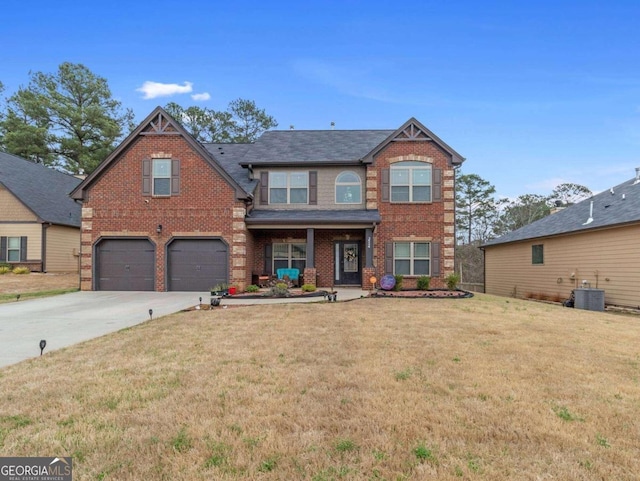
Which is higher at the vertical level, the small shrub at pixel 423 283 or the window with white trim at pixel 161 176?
the window with white trim at pixel 161 176

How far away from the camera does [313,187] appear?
17.3m

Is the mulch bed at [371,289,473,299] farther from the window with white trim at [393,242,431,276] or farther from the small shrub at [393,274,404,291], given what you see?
the window with white trim at [393,242,431,276]

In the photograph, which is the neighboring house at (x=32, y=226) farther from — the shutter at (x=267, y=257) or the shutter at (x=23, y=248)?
the shutter at (x=267, y=257)

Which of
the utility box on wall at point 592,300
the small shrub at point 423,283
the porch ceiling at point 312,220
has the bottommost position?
the utility box on wall at point 592,300

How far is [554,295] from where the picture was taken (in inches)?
674

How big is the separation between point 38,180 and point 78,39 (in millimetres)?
10969

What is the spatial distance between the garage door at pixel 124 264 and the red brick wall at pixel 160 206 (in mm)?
376

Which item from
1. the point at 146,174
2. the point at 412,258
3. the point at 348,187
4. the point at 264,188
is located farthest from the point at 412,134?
the point at 146,174

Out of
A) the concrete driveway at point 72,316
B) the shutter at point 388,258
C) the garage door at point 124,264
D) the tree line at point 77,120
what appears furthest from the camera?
the tree line at point 77,120

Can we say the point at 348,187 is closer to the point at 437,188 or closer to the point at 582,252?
the point at 437,188

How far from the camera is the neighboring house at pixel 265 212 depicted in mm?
15570

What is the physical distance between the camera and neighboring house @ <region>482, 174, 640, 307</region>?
527 inches

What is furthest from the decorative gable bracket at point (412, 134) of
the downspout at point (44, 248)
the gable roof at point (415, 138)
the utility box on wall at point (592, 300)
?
the downspout at point (44, 248)

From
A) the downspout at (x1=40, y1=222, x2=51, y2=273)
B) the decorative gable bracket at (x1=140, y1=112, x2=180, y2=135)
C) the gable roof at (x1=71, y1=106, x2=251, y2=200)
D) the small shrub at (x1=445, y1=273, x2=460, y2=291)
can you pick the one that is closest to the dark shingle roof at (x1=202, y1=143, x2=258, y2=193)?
the gable roof at (x1=71, y1=106, x2=251, y2=200)
